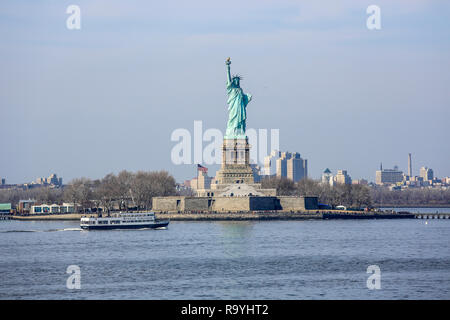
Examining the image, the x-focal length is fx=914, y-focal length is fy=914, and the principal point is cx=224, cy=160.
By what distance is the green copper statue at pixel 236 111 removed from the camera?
324 feet

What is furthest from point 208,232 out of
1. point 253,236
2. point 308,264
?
point 308,264

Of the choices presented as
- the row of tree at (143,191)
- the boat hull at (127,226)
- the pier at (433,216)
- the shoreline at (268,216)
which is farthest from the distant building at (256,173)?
the boat hull at (127,226)

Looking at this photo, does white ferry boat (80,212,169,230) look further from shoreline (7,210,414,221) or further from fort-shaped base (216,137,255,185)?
fort-shaped base (216,137,255,185)

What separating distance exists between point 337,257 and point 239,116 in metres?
48.8

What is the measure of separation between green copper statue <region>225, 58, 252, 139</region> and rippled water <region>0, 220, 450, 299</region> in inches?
1026

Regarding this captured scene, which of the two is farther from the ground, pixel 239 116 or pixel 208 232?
pixel 239 116

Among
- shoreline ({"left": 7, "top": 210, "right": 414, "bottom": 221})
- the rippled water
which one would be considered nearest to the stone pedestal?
shoreline ({"left": 7, "top": 210, "right": 414, "bottom": 221})

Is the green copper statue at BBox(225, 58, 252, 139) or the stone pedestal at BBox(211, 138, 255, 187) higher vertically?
the green copper statue at BBox(225, 58, 252, 139)

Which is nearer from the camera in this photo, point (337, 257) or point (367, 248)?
point (337, 257)

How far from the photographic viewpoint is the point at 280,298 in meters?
36.5

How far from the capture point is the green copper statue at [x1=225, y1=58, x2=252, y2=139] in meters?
98.9

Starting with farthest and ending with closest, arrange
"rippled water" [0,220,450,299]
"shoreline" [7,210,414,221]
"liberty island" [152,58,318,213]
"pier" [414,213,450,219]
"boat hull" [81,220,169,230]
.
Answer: "pier" [414,213,450,219] < "liberty island" [152,58,318,213] < "shoreline" [7,210,414,221] < "boat hull" [81,220,169,230] < "rippled water" [0,220,450,299]
